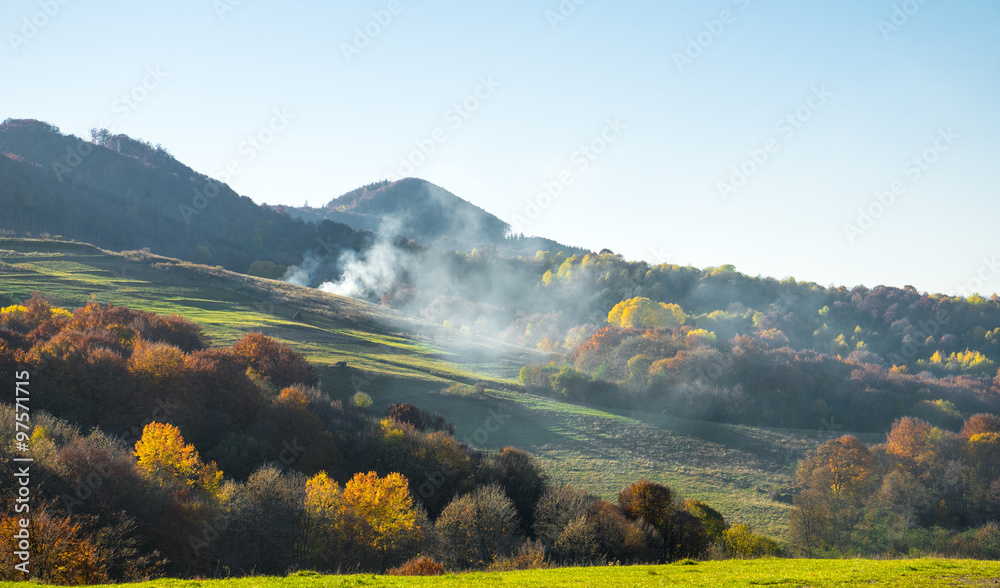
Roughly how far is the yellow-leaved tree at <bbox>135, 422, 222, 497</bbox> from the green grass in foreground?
62.8 feet

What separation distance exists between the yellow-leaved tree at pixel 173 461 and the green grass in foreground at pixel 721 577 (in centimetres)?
1914

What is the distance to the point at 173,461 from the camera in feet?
121

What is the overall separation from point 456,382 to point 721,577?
56340mm

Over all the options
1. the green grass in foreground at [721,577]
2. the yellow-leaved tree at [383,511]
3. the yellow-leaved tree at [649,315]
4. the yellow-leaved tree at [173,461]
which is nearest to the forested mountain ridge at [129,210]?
the yellow-leaved tree at [649,315]

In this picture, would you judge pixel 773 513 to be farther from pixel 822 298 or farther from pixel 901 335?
pixel 822 298

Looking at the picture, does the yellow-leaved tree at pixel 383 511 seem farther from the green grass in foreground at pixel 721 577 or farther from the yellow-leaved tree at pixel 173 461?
the green grass in foreground at pixel 721 577

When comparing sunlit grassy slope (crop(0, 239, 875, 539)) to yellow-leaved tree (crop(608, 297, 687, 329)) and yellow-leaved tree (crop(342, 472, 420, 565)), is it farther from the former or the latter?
yellow-leaved tree (crop(608, 297, 687, 329))

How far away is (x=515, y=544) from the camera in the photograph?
3691 cm

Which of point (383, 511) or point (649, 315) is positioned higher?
point (649, 315)

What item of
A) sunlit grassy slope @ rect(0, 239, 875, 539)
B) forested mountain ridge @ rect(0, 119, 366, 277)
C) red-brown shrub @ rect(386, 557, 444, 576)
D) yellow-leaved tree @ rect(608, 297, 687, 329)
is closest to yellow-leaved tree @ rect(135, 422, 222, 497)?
red-brown shrub @ rect(386, 557, 444, 576)

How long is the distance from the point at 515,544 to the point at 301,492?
1425cm

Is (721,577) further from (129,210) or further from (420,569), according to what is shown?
(129,210)

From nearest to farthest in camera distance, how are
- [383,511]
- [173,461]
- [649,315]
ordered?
[383,511], [173,461], [649,315]

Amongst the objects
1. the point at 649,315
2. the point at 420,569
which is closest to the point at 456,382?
the point at 420,569
